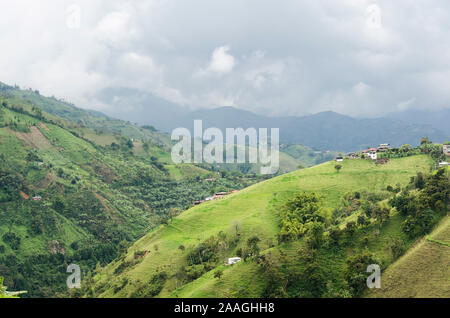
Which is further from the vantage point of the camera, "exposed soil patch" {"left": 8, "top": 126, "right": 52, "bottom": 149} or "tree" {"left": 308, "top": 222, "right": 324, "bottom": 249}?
"exposed soil patch" {"left": 8, "top": 126, "right": 52, "bottom": 149}

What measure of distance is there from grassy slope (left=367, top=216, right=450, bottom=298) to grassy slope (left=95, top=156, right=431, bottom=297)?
11373mm

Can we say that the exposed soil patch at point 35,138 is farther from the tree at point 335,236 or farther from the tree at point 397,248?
the tree at point 397,248

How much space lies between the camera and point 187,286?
153 feet

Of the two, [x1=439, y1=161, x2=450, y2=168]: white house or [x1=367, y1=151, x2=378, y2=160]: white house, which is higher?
[x1=367, y1=151, x2=378, y2=160]: white house

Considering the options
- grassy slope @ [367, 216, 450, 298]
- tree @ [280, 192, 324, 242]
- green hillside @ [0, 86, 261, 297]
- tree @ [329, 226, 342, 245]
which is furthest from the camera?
green hillside @ [0, 86, 261, 297]

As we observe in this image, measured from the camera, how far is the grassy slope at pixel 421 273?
3497 centimetres

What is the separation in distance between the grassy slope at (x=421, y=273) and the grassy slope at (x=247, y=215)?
37.3 feet

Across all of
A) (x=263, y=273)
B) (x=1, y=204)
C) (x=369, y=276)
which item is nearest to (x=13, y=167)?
(x=1, y=204)

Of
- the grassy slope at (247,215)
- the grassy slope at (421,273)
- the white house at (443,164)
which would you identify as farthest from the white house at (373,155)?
the grassy slope at (421,273)

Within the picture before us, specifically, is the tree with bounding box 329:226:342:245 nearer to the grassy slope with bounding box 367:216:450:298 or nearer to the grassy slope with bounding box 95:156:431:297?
the grassy slope with bounding box 95:156:431:297

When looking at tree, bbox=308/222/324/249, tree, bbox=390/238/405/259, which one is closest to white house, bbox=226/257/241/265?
tree, bbox=308/222/324/249

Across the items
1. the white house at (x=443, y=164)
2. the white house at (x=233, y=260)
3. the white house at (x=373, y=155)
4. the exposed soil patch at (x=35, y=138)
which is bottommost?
the white house at (x=233, y=260)

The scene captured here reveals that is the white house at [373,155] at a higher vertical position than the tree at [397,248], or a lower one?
higher

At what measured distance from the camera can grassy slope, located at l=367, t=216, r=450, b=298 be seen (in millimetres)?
34969
